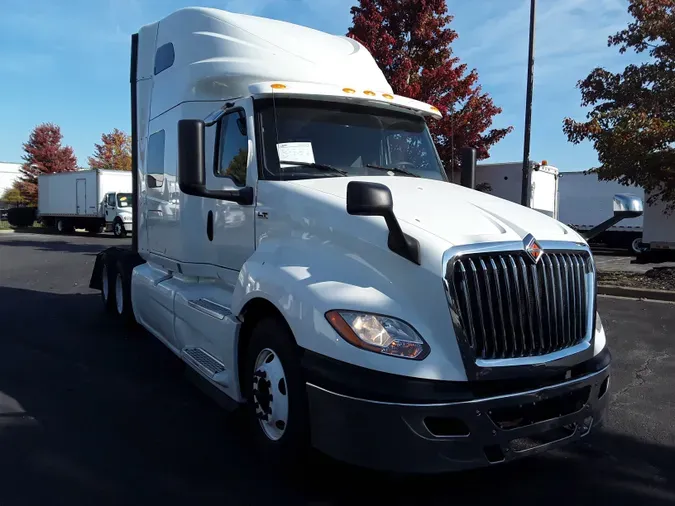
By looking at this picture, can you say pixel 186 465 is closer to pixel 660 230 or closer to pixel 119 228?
pixel 660 230

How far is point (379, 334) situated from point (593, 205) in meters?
21.4

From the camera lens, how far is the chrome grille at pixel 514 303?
289 centimetres

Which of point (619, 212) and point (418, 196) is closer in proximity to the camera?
point (418, 196)

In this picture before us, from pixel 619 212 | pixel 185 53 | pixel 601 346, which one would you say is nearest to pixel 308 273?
pixel 601 346

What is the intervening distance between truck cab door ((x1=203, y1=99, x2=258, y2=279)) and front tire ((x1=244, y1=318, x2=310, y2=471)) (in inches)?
36.3

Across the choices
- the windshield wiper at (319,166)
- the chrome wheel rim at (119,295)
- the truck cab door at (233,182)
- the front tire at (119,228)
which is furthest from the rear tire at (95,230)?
the windshield wiper at (319,166)

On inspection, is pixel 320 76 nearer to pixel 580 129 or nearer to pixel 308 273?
pixel 308 273

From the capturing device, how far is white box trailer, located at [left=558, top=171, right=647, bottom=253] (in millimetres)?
21172

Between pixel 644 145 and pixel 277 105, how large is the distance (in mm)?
9409

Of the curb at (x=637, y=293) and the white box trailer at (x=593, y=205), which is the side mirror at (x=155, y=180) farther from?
the white box trailer at (x=593, y=205)

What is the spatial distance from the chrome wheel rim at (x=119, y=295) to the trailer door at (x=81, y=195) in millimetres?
24195

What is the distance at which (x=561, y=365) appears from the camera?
306cm

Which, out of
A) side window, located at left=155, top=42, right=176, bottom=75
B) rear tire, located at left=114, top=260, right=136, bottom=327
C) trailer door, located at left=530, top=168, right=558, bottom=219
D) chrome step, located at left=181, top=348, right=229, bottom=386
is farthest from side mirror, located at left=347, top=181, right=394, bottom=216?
trailer door, located at left=530, top=168, right=558, bottom=219

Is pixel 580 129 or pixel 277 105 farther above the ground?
pixel 580 129
